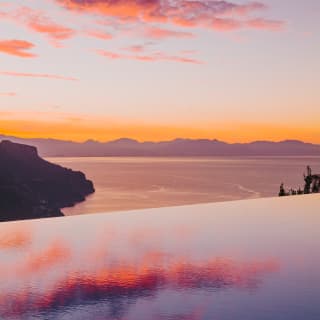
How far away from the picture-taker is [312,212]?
27.8 feet

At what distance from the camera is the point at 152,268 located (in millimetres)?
4844

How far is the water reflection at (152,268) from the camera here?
12.0ft

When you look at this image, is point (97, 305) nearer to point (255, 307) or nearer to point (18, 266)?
point (255, 307)

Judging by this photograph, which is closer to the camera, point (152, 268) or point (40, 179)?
point (152, 268)

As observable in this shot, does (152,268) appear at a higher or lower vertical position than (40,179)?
higher

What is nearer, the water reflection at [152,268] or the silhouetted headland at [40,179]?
the water reflection at [152,268]

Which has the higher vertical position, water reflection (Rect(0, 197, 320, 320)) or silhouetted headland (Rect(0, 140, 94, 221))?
water reflection (Rect(0, 197, 320, 320))

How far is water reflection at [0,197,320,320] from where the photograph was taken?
366 centimetres

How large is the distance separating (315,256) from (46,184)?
95026 mm

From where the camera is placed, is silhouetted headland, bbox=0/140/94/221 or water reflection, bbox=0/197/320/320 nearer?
water reflection, bbox=0/197/320/320

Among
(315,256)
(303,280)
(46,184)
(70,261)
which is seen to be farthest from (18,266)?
(46,184)

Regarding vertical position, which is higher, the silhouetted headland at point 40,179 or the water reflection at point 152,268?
the water reflection at point 152,268

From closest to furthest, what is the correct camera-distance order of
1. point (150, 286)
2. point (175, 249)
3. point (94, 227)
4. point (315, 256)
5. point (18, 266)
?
point (150, 286), point (18, 266), point (315, 256), point (175, 249), point (94, 227)

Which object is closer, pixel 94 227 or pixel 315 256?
pixel 315 256
